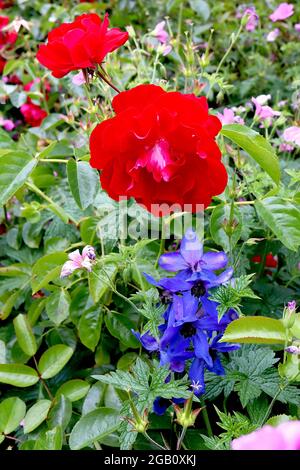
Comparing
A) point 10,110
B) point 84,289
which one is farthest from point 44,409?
point 10,110

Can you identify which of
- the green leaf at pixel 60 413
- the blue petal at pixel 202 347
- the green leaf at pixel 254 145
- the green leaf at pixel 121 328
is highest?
the green leaf at pixel 254 145

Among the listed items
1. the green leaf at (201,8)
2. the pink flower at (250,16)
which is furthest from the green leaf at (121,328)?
the green leaf at (201,8)

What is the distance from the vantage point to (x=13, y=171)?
2.90 feet

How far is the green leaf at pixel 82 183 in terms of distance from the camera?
2.88 ft

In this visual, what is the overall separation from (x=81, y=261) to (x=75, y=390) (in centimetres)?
28

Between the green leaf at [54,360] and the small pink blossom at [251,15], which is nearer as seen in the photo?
the green leaf at [54,360]

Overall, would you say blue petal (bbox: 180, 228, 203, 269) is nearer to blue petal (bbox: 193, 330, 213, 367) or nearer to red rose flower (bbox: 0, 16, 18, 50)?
blue petal (bbox: 193, 330, 213, 367)

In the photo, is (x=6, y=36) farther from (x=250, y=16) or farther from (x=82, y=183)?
(x=82, y=183)

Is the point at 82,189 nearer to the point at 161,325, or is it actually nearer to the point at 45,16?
the point at 161,325

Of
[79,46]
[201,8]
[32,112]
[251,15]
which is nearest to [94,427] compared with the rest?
[79,46]

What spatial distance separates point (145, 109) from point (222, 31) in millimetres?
1469

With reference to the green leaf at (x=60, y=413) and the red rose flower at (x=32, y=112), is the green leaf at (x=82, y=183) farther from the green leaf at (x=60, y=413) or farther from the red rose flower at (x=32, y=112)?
the red rose flower at (x=32, y=112)

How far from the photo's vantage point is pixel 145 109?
688mm

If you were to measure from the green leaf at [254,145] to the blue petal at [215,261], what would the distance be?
0.44 feet
